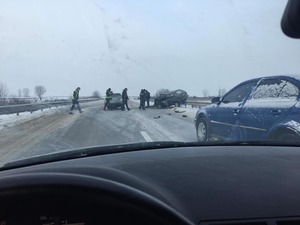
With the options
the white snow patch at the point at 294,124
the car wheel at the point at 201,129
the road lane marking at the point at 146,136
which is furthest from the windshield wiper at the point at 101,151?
the car wheel at the point at 201,129

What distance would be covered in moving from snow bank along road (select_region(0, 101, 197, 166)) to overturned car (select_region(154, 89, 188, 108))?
1.58 feet

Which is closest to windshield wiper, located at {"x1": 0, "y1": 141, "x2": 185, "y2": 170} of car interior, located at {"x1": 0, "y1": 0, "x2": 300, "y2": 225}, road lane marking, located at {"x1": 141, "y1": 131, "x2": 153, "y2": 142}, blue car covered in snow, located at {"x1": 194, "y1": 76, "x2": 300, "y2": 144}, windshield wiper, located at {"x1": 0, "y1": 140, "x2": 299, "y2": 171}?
windshield wiper, located at {"x1": 0, "y1": 140, "x2": 299, "y2": 171}

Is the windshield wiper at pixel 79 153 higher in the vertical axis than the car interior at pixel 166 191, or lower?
lower

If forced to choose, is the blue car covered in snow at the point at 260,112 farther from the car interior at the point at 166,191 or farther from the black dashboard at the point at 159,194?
the black dashboard at the point at 159,194

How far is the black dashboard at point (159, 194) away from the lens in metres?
1.74

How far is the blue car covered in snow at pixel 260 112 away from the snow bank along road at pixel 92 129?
935 mm

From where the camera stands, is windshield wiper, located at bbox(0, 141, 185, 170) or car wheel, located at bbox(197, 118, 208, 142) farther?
car wheel, located at bbox(197, 118, 208, 142)

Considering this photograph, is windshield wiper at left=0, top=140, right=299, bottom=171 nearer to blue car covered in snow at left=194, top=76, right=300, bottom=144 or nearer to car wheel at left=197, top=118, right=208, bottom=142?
blue car covered in snow at left=194, top=76, right=300, bottom=144

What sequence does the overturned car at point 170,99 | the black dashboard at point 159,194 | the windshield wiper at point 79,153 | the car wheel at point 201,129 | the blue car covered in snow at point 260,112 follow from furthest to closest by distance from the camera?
the car wheel at point 201,129, the overturned car at point 170,99, the blue car covered in snow at point 260,112, the windshield wiper at point 79,153, the black dashboard at point 159,194

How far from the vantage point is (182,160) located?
9.12 feet

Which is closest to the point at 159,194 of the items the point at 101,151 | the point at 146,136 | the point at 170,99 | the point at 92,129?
the point at 101,151

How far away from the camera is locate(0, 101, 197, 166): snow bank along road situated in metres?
8.54

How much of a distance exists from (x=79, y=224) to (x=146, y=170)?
0.68m

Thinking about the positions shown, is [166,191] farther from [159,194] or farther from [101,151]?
[101,151]
